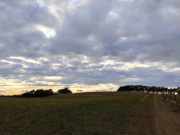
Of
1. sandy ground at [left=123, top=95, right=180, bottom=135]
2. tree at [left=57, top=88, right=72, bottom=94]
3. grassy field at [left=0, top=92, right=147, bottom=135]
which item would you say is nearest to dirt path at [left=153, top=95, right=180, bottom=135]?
sandy ground at [left=123, top=95, right=180, bottom=135]

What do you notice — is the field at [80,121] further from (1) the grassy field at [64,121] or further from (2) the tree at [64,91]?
(2) the tree at [64,91]

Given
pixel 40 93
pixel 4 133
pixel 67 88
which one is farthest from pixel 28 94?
pixel 4 133

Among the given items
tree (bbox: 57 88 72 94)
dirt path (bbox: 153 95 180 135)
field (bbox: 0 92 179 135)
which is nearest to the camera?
dirt path (bbox: 153 95 180 135)

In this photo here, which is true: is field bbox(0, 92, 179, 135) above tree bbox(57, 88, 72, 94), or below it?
below

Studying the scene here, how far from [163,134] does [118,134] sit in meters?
2.45

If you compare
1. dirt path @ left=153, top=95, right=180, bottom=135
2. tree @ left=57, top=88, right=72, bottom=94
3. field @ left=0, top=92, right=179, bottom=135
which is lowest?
dirt path @ left=153, top=95, right=180, bottom=135

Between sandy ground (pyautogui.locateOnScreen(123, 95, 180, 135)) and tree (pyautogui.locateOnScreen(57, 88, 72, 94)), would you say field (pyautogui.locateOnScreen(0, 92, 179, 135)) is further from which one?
→ tree (pyautogui.locateOnScreen(57, 88, 72, 94))

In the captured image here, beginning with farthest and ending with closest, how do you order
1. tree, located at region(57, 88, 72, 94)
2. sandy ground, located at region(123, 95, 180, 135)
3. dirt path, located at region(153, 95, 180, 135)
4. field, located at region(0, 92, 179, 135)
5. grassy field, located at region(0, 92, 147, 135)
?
tree, located at region(57, 88, 72, 94), grassy field, located at region(0, 92, 147, 135), field, located at region(0, 92, 179, 135), dirt path, located at region(153, 95, 180, 135), sandy ground, located at region(123, 95, 180, 135)

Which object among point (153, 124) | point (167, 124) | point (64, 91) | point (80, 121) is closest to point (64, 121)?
point (80, 121)

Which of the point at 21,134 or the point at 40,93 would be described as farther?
the point at 40,93

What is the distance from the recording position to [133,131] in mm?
12562

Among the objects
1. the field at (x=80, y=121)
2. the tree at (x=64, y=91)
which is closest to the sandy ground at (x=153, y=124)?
the field at (x=80, y=121)

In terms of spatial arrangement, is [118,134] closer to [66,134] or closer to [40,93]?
[66,134]

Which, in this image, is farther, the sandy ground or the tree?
the tree
